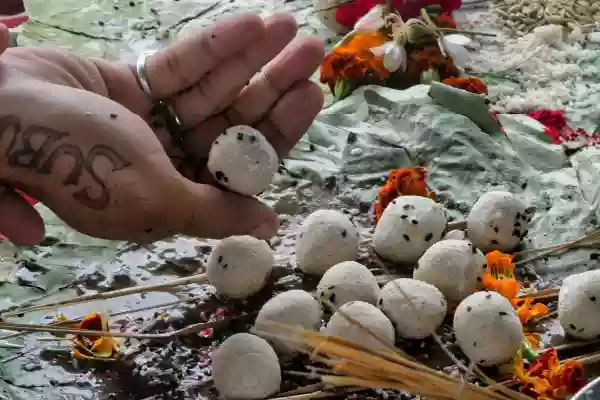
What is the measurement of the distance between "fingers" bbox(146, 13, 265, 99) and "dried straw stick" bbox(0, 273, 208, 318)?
23 cm

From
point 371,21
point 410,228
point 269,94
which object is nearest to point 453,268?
point 410,228

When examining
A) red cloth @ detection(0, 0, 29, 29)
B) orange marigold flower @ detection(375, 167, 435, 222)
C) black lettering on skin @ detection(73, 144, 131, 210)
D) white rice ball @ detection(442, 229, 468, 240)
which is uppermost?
black lettering on skin @ detection(73, 144, 131, 210)

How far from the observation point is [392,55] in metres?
1.24

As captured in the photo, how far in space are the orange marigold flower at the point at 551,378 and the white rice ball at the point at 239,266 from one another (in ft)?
1.01

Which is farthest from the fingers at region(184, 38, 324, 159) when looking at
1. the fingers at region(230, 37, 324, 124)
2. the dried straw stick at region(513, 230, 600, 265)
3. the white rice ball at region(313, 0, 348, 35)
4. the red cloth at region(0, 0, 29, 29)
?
the red cloth at region(0, 0, 29, 29)

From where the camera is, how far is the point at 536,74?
4.35 ft

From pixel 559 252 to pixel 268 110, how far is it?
42 centimetres

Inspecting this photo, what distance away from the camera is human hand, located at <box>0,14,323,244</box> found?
690 mm

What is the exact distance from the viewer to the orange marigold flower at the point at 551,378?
70 centimetres

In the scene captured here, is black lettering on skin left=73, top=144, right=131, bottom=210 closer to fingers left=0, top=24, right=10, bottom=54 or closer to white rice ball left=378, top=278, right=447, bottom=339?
fingers left=0, top=24, right=10, bottom=54

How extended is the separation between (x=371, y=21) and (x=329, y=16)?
0.16 meters

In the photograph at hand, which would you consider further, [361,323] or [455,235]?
[455,235]

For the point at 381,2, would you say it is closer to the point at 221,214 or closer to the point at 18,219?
the point at 221,214

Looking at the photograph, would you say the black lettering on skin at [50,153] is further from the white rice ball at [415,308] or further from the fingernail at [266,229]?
the white rice ball at [415,308]
